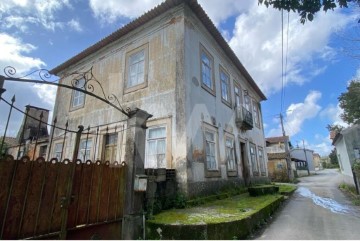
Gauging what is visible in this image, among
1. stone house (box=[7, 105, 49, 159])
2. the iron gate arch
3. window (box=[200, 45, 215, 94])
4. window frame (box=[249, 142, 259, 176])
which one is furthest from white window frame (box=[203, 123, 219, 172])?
stone house (box=[7, 105, 49, 159])

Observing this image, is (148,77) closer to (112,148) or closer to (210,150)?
(112,148)

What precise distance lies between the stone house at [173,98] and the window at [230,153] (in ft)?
0.18

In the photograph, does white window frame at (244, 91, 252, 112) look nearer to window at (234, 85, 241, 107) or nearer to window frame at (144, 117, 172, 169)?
window at (234, 85, 241, 107)

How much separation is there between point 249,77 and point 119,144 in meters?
11.1

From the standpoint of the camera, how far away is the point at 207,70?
1093 cm

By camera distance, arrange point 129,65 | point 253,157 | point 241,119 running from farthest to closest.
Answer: point 253,157
point 241,119
point 129,65

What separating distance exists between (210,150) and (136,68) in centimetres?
513

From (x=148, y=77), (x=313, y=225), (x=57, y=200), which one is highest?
(x=148, y=77)

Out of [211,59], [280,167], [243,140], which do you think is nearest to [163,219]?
[211,59]

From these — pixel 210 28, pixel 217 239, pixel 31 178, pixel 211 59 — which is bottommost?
pixel 217 239

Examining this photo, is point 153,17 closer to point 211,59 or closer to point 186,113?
point 211,59

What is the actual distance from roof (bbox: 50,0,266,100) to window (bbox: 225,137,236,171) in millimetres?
5174

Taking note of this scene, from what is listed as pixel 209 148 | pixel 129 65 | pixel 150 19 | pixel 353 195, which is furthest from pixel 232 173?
pixel 150 19

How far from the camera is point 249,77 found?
1648 cm
